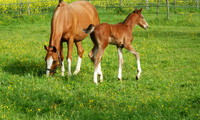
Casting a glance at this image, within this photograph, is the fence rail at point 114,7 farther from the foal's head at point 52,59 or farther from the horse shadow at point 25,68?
the foal's head at point 52,59

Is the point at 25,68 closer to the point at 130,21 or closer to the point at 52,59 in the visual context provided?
the point at 52,59

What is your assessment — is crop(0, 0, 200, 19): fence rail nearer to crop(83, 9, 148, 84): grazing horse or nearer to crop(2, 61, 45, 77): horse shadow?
crop(2, 61, 45, 77): horse shadow

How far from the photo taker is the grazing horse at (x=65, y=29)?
11875mm

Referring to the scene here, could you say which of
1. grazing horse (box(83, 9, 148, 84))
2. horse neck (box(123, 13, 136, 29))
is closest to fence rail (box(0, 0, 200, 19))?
horse neck (box(123, 13, 136, 29))

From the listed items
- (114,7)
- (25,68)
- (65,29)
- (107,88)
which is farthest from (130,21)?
(114,7)

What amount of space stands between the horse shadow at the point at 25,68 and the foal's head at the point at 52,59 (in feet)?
1.99

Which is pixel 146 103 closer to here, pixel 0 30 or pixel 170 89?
pixel 170 89

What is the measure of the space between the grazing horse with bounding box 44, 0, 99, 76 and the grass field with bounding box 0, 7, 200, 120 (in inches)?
18.2

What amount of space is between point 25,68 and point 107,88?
358cm

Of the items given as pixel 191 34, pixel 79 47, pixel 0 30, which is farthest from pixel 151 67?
pixel 0 30

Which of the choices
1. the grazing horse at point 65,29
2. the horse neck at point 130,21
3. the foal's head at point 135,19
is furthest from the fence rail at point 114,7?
the horse neck at point 130,21

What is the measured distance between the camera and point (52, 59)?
1178cm

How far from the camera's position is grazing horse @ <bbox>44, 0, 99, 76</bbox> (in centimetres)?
1188

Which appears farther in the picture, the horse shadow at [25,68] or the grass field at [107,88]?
the horse shadow at [25,68]
